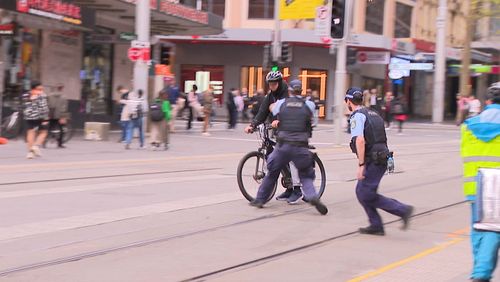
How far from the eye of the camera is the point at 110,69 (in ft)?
88.5

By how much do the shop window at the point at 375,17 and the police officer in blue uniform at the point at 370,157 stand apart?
39604 mm

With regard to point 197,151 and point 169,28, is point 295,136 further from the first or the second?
point 169,28

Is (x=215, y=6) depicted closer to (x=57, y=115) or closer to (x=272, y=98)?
(x=57, y=115)

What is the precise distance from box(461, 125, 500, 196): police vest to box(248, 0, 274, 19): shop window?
129 ft

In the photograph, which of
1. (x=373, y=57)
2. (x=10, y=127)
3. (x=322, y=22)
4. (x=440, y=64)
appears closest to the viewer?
(x=10, y=127)

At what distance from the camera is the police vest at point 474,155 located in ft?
17.2

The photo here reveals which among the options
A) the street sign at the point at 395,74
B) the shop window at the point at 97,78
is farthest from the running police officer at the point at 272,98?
the street sign at the point at 395,74

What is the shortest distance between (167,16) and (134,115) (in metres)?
6.82

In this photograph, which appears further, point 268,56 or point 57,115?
point 268,56

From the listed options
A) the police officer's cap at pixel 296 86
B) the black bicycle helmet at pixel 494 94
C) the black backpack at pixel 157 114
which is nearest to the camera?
the black bicycle helmet at pixel 494 94

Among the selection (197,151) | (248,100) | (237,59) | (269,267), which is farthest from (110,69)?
(269,267)

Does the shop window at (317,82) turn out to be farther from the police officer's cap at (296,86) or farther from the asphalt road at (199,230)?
the police officer's cap at (296,86)

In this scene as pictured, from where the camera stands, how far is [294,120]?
9070mm

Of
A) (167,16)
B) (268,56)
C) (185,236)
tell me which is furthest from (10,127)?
(268,56)
